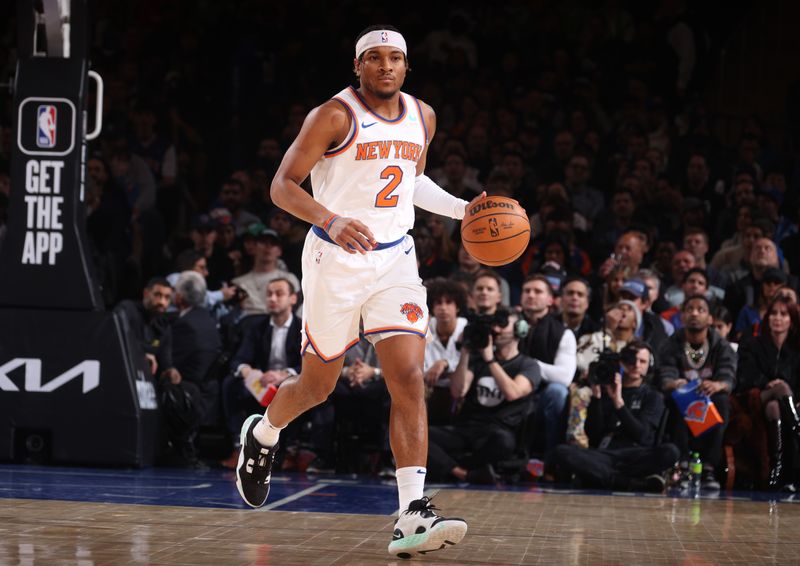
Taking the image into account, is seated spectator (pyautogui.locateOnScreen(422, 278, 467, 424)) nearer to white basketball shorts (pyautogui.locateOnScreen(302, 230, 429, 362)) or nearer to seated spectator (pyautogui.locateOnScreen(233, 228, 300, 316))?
seated spectator (pyautogui.locateOnScreen(233, 228, 300, 316))

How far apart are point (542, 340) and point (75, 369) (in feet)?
11.3

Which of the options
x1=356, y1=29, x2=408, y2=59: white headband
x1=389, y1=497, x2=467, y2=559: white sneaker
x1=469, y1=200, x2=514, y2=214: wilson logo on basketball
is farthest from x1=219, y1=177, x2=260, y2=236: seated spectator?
x1=389, y1=497, x2=467, y2=559: white sneaker

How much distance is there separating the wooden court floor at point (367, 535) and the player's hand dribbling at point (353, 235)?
1.22 meters

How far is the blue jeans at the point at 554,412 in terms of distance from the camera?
9.02 meters

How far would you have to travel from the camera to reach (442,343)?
948 centimetres

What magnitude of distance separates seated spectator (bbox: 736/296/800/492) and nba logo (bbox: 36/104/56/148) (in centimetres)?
527

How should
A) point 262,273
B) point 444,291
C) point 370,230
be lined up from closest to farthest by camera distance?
1. point 370,230
2. point 444,291
3. point 262,273

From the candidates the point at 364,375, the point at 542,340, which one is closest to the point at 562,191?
the point at 542,340

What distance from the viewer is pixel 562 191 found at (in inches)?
460

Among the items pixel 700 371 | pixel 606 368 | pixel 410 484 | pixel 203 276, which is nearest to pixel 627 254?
pixel 700 371

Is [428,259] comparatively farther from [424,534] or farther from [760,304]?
[424,534]

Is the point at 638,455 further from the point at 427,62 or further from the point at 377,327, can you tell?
the point at 427,62

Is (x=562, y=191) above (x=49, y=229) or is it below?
above

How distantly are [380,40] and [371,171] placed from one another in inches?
22.6
